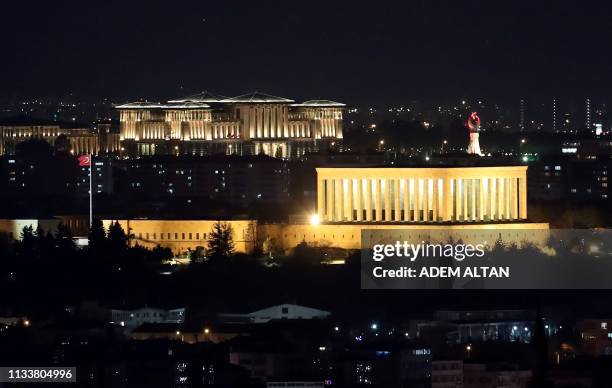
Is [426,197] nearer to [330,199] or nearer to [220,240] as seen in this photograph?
[330,199]

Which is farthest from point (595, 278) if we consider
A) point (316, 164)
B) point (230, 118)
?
point (230, 118)

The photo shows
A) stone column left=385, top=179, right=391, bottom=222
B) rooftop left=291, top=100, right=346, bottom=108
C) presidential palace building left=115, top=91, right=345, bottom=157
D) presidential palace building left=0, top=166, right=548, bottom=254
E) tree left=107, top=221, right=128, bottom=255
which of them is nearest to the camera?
tree left=107, top=221, right=128, bottom=255

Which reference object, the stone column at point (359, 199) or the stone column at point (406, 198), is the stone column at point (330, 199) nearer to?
the stone column at point (359, 199)

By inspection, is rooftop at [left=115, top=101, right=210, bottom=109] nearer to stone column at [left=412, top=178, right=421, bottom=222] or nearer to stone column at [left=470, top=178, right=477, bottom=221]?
stone column at [left=470, top=178, right=477, bottom=221]

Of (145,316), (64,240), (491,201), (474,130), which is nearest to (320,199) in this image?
(491,201)

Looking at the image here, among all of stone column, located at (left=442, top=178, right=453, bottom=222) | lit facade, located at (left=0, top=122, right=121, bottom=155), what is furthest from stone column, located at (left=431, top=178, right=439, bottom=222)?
lit facade, located at (left=0, top=122, right=121, bottom=155)
